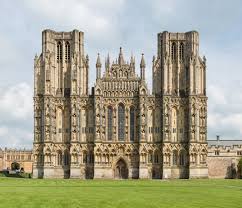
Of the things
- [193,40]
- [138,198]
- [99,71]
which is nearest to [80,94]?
[99,71]

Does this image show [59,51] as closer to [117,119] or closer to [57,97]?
[57,97]

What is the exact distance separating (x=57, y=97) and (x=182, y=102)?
25397 mm

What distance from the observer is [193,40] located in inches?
4813

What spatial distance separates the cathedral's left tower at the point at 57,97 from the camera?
386 ft

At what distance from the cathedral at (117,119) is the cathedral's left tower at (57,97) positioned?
0.20m

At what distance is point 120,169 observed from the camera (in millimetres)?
120625

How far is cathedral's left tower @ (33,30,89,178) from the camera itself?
386 feet

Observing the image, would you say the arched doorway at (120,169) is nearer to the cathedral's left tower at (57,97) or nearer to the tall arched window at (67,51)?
the cathedral's left tower at (57,97)

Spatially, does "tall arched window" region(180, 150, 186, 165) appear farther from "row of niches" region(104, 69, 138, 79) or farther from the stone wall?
"row of niches" region(104, 69, 138, 79)

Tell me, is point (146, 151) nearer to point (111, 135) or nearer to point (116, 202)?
point (111, 135)

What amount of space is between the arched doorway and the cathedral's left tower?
9.65m

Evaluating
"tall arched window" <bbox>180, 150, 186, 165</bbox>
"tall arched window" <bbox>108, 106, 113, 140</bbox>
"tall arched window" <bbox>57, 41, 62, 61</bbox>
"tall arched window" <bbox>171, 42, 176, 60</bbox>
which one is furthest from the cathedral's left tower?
"tall arched window" <bbox>180, 150, 186, 165</bbox>

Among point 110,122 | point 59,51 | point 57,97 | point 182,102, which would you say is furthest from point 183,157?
point 59,51

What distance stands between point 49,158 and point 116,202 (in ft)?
242
